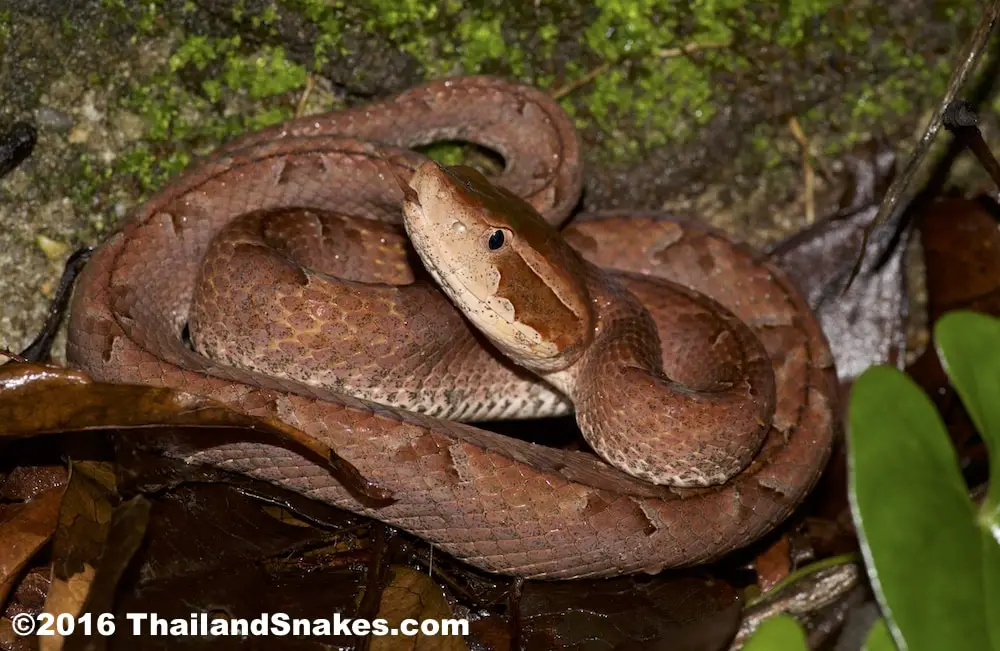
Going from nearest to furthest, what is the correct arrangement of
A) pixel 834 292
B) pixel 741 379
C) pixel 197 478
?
1. pixel 197 478
2. pixel 741 379
3. pixel 834 292

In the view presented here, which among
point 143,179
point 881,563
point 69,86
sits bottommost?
point 881,563

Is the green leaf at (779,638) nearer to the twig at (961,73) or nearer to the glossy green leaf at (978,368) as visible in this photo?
the glossy green leaf at (978,368)

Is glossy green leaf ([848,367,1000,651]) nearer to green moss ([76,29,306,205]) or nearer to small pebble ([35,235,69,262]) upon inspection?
green moss ([76,29,306,205])

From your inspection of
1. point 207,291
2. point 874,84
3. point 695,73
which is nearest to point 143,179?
point 207,291

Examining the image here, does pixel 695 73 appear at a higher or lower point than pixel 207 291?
higher

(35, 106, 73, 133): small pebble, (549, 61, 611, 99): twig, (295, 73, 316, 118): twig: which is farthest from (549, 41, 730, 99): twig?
(35, 106, 73, 133): small pebble

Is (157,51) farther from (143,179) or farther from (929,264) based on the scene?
(929,264)

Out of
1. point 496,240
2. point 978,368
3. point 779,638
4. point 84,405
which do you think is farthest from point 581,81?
point 779,638
